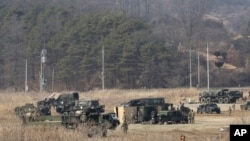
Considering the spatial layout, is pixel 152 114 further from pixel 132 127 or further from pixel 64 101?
pixel 64 101

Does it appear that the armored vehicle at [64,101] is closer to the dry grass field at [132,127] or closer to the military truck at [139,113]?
the dry grass field at [132,127]

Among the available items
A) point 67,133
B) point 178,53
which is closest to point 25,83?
point 178,53

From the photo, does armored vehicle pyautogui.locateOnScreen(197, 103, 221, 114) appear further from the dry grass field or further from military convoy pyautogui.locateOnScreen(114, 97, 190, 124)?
military convoy pyautogui.locateOnScreen(114, 97, 190, 124)

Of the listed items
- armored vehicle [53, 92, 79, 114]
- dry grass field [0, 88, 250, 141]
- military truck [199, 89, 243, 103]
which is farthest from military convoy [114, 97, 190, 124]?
military truck [199, 89, 243, 103]

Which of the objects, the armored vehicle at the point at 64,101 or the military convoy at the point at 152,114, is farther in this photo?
the armored vehicle at the point at 64,101

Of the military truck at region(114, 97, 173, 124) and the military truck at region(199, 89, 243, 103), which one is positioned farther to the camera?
the military truck at region(199, 89, 243, 103)

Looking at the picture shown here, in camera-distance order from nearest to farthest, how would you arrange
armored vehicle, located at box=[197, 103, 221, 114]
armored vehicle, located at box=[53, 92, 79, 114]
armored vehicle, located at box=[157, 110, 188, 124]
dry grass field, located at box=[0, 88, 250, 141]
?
dry grass field, located at box=[0, 88, 250, 141]
armored vehicle, located at box=[157, 110, 188, 124]
armored vehicle, located at box=[197, 103, 221, 114]
armored vehicle, located at box=[53, 92, 79, 114]

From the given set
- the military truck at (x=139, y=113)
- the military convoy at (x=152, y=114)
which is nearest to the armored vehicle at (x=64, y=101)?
the military truck at (x=139, y=113)

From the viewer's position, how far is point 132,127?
3809cm

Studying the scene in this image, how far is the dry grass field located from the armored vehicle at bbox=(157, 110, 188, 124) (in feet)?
4.23

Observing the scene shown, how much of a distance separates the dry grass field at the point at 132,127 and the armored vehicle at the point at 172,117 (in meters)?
1.29

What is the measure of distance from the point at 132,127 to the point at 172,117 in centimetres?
474

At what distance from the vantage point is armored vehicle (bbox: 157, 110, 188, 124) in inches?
1650

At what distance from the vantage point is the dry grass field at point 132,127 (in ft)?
71.6
